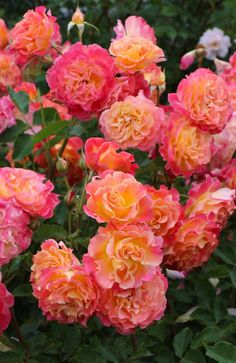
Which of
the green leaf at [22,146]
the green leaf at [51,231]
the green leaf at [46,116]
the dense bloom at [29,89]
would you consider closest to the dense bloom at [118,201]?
the green leaf at [51,231]

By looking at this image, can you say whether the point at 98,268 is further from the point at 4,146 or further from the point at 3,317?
the point at 4,146

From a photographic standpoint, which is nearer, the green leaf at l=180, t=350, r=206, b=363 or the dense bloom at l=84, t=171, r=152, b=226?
the dense bloom at l=84, t=171, r=152, b=226

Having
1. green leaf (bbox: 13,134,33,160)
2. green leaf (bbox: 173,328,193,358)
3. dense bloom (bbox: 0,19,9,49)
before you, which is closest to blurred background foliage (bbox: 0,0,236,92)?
dense bloom (bbox: 0,19,9,49)

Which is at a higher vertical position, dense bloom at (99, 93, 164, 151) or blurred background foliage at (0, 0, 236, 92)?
dense bloom at (99, 93, 164, 151)

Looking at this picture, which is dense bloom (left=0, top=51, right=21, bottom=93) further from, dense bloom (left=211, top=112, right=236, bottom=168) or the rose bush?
dense bloom (left=211, top=112, right=236, bottom=168)

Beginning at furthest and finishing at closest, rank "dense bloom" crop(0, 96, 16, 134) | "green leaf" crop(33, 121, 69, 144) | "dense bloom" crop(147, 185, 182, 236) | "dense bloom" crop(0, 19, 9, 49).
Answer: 1. "dense bloom" crop(0, 19, 9, 49)
2. "dense bloom" crop(0, 96, 16, 134)
3. "green leaf" crop(33, 121, 69, 144)
4. "dense bloom" crop(147, 185, 182, 236)

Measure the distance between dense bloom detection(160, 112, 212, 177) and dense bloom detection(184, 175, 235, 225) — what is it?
0.13ft

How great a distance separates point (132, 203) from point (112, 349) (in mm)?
327

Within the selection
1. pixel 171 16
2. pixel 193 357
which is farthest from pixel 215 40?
pixel 193 357

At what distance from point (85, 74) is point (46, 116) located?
276mm

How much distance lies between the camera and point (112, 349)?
4.23 ft

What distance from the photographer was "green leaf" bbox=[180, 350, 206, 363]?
1258mm

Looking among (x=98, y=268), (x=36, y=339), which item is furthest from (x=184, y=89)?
(x=36, y=339)

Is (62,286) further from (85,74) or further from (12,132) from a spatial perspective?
(12,132)
